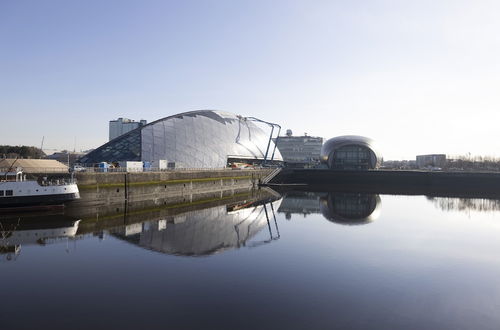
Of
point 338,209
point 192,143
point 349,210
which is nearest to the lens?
point 349,210

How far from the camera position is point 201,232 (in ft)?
107

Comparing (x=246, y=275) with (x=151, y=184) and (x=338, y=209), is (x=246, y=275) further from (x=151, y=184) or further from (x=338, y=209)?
(x=151, y=184)

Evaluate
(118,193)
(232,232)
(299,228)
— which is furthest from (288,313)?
(118,193)

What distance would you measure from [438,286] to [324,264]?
6332 millimetres

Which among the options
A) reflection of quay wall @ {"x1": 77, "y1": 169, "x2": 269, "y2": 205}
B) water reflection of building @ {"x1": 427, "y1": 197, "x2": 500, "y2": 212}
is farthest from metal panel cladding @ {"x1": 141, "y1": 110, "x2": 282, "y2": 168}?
water reflection of building @ {"x1": 427, "y1": 197, "x2": 500, "y2": 212}

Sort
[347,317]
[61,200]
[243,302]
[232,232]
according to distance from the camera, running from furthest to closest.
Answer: [61,200] < [232,232] < [243,302] < [347,317]

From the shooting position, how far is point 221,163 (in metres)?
91.4

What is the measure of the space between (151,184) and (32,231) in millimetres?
24702

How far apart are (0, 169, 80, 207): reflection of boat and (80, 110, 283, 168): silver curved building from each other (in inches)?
1172

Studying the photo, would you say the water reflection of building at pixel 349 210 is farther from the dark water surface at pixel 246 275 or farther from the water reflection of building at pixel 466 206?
the water reflection of building at pixel 466 206

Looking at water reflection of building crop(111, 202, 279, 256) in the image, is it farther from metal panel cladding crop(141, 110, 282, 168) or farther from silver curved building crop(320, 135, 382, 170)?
silver curved building crop(320, 135, 382, 170)

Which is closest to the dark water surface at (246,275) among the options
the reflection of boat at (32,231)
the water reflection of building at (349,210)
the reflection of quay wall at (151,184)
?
the reflection of boat at (32,231)

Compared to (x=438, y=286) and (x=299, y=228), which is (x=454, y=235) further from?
(x=438, y=286)

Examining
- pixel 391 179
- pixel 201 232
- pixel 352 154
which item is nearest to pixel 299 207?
pixel 201 232
